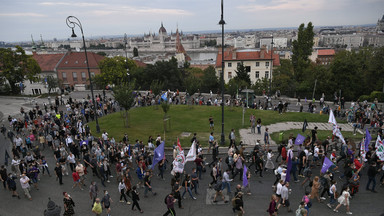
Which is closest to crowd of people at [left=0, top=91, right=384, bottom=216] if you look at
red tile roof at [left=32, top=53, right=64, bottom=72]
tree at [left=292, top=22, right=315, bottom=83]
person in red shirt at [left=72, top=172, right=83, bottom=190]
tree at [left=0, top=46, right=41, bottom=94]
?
person in red shirt at [left=72, top=172, right=83, bottom=190]

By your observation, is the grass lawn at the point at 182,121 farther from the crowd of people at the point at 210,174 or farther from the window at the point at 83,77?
the window at the point at 83,77

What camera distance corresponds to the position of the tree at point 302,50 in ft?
166

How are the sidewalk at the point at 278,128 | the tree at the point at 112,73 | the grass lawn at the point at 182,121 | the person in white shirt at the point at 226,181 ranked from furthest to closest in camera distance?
the tree at the point at 112,73, the grass lawn at the point at 182,121, the sidewalk at the point at 278,128, the person in white shirt at the point at 226,181

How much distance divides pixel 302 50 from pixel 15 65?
5161cm

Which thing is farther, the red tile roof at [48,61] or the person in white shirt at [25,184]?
the red tile roof at [48,61]

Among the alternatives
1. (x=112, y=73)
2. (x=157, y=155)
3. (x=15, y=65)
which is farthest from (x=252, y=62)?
(x=157, y=155)

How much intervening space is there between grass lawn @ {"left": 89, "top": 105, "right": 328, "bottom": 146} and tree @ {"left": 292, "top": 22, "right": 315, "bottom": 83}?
2708 centimetres

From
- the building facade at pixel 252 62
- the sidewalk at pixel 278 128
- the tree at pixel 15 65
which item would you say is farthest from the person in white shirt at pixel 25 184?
the building facade at pixel 252 62

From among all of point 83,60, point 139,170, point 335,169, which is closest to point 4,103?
point 83,60

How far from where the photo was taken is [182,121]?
25062 millimetres

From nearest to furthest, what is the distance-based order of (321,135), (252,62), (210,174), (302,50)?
(210,174)
(321,135)
(302,50)
(252,62)

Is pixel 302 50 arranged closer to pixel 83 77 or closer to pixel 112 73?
pixel 112 73

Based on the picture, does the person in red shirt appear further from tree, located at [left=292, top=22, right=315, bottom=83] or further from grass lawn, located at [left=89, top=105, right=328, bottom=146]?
tree, located at [left=292, top=22, right=315, bottom=83]

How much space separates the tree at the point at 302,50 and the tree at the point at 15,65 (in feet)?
156
